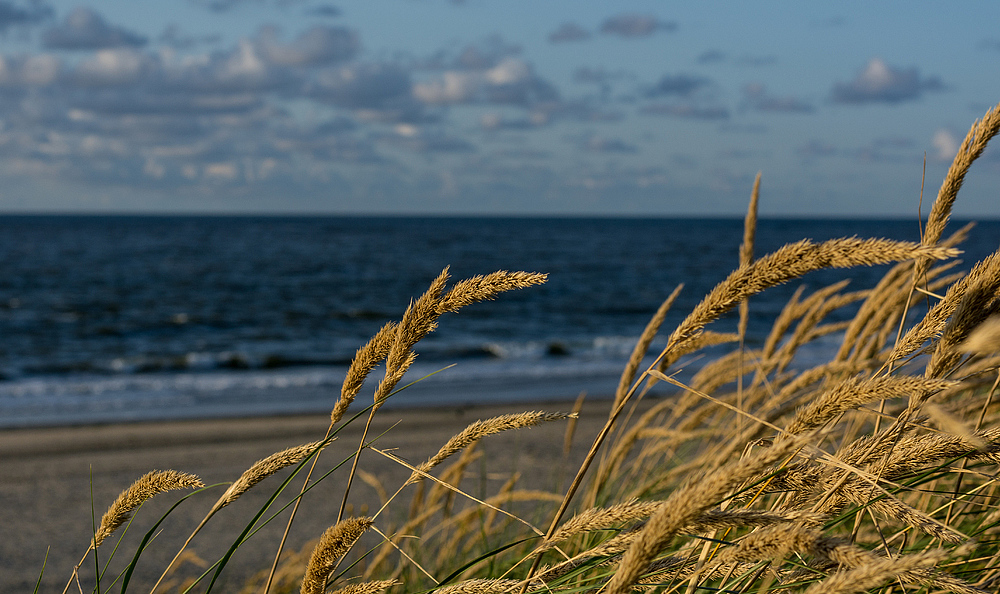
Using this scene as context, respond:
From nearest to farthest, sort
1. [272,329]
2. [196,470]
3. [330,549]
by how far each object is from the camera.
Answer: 1. [330,549]
2. [196,470]
3. [272,329]

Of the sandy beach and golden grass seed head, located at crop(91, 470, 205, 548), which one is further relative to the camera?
the sandy beach

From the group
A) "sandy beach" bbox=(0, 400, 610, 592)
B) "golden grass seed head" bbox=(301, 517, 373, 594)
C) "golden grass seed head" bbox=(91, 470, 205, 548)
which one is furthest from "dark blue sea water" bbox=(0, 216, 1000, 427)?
"golden grass seed head" bbox=(301, 517, 373, 594)

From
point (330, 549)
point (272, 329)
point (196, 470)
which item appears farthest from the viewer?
point (272, 329)

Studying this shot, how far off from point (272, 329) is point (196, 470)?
44.3 feet

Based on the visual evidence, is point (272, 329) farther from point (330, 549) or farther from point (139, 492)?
→ point (330, 549)

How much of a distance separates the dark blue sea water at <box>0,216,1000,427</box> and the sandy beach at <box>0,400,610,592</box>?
3.84 ft

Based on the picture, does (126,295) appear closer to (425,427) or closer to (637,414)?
(425,427)

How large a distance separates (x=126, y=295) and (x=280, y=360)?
589 inches

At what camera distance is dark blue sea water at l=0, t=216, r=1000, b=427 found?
12.0 m

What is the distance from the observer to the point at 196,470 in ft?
24.7

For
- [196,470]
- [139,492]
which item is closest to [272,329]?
[196,470]

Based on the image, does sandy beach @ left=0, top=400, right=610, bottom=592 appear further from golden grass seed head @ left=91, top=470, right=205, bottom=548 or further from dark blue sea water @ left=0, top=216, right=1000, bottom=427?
golden grass seed head @ left=91, top=470, right=205, bottom=548

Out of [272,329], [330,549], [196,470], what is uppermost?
[330,549]

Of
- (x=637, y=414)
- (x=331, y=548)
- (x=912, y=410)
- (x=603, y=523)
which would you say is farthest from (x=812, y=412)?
(x=637, y=414)
